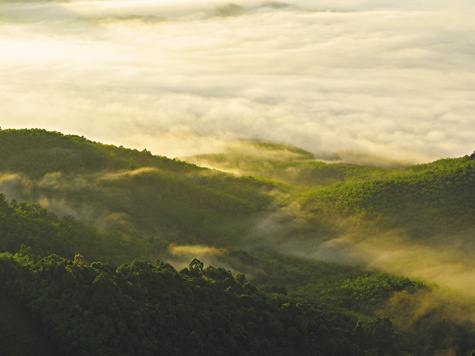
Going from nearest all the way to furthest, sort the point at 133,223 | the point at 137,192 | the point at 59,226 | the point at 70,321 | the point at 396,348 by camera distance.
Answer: the point at 70,321
the point at 396,348
the point at 59,226
the point at 133,223
the point at 137,192

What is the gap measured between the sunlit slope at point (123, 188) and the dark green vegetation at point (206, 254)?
0.18 metres

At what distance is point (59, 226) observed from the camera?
60.1 metres

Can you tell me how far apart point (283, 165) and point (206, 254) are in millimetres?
48188

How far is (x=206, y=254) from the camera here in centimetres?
6750

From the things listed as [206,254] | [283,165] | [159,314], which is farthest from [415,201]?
[283,165]

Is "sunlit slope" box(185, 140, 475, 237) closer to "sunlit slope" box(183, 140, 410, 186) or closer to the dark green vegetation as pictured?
the dark green vegetation

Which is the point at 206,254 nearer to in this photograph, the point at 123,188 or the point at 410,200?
the point at 123,188

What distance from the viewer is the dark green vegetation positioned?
43.3 metres

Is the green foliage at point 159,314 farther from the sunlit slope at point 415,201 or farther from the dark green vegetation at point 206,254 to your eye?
the sunlit slope at point 415,201

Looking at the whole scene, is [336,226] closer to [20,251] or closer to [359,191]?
[359,191]

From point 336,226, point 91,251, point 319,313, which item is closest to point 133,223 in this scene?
point 91,251

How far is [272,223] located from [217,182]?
8966 mm

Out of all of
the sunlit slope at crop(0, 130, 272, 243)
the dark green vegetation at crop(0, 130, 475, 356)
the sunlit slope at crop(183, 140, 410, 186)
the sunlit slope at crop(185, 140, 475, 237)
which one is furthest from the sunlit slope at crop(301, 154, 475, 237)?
the sunlit slope at crop(183, 140, 410, 186)

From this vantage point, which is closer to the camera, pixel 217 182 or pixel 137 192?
pixel 137 192
